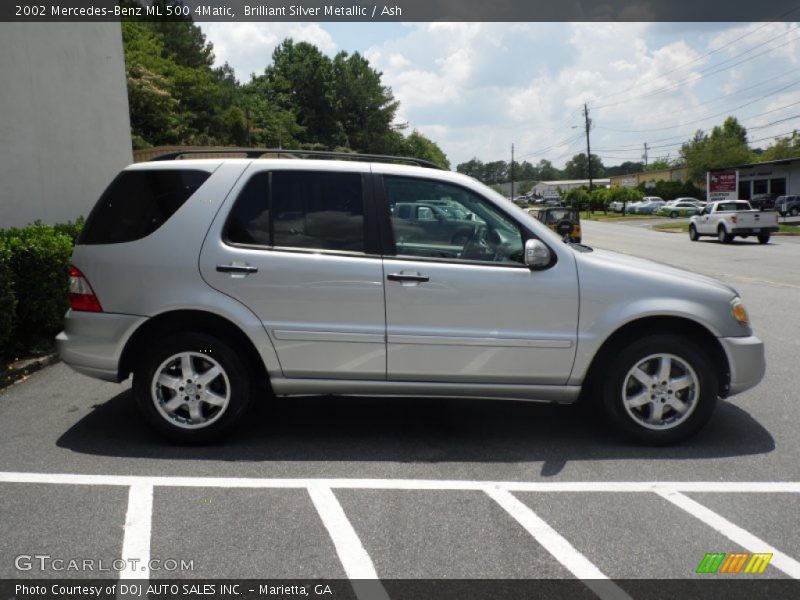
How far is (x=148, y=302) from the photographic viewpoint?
473 cm

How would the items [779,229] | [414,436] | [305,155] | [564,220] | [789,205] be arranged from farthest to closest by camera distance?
1. [789,205]
2. [779,229]
3. [564,220]
4. [305,155]
5. [414,436]

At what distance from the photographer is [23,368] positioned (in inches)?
268

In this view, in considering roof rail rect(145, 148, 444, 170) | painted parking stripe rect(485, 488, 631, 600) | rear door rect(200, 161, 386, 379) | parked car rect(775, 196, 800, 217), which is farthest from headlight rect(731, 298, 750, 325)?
parked car rect(775, 196, 800, 217)

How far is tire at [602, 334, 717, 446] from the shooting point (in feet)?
15.5

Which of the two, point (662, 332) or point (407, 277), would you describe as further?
point (662, 332)

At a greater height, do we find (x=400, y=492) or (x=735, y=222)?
(x=735, y=222)

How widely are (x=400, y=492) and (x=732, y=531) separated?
68.8 inches

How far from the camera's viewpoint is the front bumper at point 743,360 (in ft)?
15.6

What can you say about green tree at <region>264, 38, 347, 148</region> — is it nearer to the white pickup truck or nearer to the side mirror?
the white pickup truck

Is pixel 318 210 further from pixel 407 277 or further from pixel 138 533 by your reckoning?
pixel 138 533

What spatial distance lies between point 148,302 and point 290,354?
994 mm

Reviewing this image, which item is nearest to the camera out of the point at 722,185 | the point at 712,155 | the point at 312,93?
the point at 722,185

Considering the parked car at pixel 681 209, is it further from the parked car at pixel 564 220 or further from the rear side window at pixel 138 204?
the rear side window at pixel 138 204

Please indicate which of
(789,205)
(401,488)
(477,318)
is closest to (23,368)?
(401,488)
